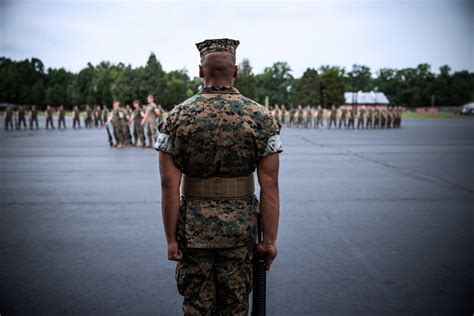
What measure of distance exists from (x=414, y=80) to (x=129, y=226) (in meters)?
124

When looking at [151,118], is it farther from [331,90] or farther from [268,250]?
[331,90]

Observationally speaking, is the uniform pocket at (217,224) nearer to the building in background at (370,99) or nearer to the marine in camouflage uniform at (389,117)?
the marine in camouflage uniform at (389,117)

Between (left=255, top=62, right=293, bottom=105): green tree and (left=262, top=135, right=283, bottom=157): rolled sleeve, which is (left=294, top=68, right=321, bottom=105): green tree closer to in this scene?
(left=255, top=62, right=293, bottom=105): green tree

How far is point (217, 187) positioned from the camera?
8.73 ft

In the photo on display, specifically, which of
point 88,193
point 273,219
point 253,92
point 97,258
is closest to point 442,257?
point 273,219

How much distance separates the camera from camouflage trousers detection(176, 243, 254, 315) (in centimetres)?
266

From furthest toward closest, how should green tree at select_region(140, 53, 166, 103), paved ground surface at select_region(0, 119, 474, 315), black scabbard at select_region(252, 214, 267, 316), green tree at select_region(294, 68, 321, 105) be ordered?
green tree at select_region(294, 68, 321, 105) → green tree at select_region(140, 53, 166, 103) → paved ground surface at select_region(0, 119, 474, 315) → black scabbard at select_region(252, 214, 267, 316)

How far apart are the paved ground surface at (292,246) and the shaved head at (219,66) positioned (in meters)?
2.09

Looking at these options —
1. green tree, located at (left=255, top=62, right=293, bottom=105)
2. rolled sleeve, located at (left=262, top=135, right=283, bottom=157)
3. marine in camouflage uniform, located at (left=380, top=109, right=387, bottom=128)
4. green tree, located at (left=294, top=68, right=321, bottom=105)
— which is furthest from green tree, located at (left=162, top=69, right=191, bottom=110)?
rolled sleeve, located at (left=262, top=135, right=283, bottom=157)

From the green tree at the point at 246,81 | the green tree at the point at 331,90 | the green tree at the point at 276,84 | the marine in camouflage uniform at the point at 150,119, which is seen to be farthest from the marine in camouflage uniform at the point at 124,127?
the green tree at the point at 276,84

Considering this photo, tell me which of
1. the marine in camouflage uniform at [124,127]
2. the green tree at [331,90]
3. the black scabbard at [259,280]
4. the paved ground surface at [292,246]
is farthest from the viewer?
the green tree at [331,90]

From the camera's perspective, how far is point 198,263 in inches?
106

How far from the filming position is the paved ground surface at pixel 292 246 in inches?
152

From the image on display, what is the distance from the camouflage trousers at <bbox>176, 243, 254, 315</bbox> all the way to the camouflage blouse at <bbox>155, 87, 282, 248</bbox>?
83 mm
